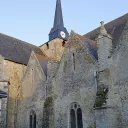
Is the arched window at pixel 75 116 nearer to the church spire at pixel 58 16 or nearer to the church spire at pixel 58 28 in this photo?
the church spire at pixel 58 28

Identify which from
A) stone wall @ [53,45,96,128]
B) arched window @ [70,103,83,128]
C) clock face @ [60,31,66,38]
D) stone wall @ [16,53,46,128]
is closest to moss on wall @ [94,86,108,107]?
stone wall @ [53,45,96,128]

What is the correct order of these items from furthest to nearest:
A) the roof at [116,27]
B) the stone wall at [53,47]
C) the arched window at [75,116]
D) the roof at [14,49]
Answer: the stone wall at [53,47] → the roof at [14,49] → the roof at [116,27] → the arched window at [75,116]

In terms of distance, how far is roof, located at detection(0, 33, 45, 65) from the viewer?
882 inches

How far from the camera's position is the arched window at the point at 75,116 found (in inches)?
600

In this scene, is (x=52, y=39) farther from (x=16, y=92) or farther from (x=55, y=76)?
(x=55, y=76)

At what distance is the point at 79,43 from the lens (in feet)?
54.1

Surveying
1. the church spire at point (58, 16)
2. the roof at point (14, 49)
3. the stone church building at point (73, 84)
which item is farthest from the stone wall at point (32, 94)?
the church spire at point (58, 16)

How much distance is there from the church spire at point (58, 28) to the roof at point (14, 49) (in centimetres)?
327

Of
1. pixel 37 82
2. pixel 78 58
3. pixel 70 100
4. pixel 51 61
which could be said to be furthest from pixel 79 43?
pixel 37 82

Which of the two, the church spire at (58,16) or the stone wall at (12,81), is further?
the church spire at (58,16)

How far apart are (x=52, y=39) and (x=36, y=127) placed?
1282 cm

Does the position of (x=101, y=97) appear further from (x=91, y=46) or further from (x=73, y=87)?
(x=91, y=46)

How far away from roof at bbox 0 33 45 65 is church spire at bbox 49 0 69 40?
3.27 m

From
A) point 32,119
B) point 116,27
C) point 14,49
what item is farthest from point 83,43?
point 14,49
